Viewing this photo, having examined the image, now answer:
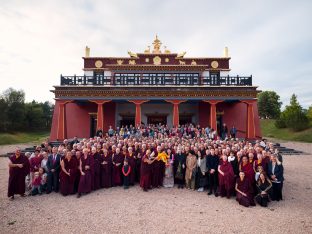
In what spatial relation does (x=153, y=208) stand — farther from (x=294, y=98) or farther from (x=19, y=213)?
(x=294, y=98)

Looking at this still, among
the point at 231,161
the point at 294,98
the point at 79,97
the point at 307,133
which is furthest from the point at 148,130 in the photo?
the point at 294,98

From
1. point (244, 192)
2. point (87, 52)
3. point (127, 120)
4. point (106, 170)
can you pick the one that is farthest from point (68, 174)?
point (87, 52)

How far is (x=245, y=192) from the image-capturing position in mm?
6473

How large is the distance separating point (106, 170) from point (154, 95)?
1129cm

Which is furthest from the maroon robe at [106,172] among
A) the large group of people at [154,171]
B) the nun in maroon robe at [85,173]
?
the nun in maroon robe at [85,173]

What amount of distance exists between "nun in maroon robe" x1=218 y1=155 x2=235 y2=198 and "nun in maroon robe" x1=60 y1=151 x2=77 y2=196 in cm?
526

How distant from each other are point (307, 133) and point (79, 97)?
29.4m

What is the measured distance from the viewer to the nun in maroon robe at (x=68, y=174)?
716 centimetres

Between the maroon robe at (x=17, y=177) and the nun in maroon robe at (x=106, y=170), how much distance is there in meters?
2.64

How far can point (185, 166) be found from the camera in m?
8.18

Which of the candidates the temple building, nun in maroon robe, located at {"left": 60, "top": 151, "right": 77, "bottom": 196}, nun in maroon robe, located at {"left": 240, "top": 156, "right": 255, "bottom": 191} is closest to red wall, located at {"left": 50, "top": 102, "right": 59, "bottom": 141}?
the temple building

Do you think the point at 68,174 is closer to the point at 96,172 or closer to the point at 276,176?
the point at 96,172

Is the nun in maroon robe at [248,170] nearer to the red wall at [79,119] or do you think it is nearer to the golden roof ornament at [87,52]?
the red wall at [79,119]

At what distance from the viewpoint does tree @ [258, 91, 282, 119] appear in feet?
157
